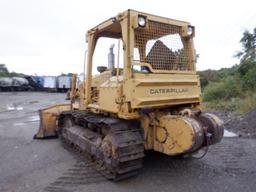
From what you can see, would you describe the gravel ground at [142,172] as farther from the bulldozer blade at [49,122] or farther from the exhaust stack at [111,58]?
the exhaust stack at [111,58]

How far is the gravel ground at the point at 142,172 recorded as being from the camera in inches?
190

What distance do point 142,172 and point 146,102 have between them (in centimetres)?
133

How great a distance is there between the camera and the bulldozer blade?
850cm

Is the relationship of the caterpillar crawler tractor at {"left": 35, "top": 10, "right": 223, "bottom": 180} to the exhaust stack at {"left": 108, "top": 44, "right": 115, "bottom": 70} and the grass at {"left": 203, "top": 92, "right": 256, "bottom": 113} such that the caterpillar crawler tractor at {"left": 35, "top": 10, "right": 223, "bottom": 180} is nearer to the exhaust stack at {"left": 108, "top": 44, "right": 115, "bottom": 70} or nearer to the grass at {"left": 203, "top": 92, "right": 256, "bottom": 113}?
the exhaust stack at {"left": 108, "top": 44, "right": 115, "bottom": 70}

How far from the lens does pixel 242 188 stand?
4.68 m

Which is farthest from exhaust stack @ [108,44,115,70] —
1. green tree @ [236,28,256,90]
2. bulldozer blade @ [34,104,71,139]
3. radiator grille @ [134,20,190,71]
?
green tree @ [236,28,256,90]

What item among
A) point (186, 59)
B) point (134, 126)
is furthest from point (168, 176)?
point (186, 59)

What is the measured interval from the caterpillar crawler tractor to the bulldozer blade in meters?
2.64

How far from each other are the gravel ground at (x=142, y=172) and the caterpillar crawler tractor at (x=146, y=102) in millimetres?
315

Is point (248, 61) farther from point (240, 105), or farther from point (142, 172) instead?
point (142, 172)

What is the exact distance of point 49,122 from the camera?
337 inches

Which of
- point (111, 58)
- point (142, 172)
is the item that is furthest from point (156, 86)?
point (142, 172)

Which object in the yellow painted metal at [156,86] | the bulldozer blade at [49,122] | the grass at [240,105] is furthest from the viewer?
the grass at [240,105]

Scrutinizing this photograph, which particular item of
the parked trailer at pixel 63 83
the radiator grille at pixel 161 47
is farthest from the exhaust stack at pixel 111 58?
the parked trailer at pixel 63 83
